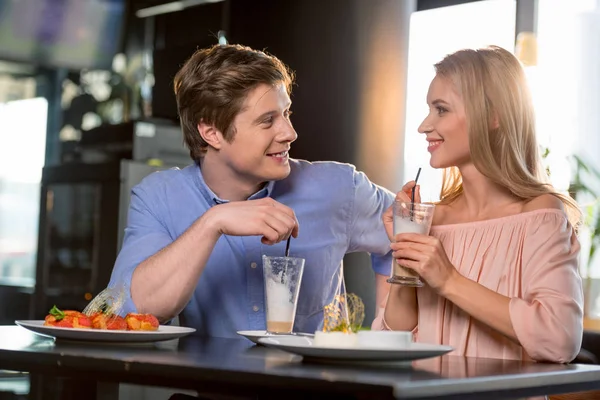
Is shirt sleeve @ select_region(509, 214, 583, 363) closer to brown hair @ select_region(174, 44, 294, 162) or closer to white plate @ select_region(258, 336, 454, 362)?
white plate @ select_region(258, 336, 454, 362)

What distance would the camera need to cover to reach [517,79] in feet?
6.91

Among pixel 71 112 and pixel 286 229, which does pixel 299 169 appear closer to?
pixel 286 229

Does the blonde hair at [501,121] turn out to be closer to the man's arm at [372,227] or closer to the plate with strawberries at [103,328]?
the man's arm at [372,227]

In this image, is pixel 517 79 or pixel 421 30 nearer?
pixel 517 79

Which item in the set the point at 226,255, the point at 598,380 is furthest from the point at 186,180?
the point at 598,380

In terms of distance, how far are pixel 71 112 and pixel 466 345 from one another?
386 centimetres

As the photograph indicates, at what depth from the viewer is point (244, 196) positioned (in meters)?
2.60

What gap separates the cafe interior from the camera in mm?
4742

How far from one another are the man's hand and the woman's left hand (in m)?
0.30

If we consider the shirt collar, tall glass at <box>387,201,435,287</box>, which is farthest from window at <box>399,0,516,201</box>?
tall glass at <box>387,201,435,287</box>

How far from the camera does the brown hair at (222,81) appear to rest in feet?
8.25

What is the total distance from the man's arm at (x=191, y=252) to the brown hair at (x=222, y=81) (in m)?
0.47

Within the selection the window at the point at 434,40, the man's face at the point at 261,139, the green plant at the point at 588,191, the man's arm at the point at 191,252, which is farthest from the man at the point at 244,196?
the window at the point at 434,40

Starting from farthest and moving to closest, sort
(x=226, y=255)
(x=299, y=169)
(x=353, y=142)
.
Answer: (x=353, y=142) < (x=299, y=169) < (x=226, y=255)
